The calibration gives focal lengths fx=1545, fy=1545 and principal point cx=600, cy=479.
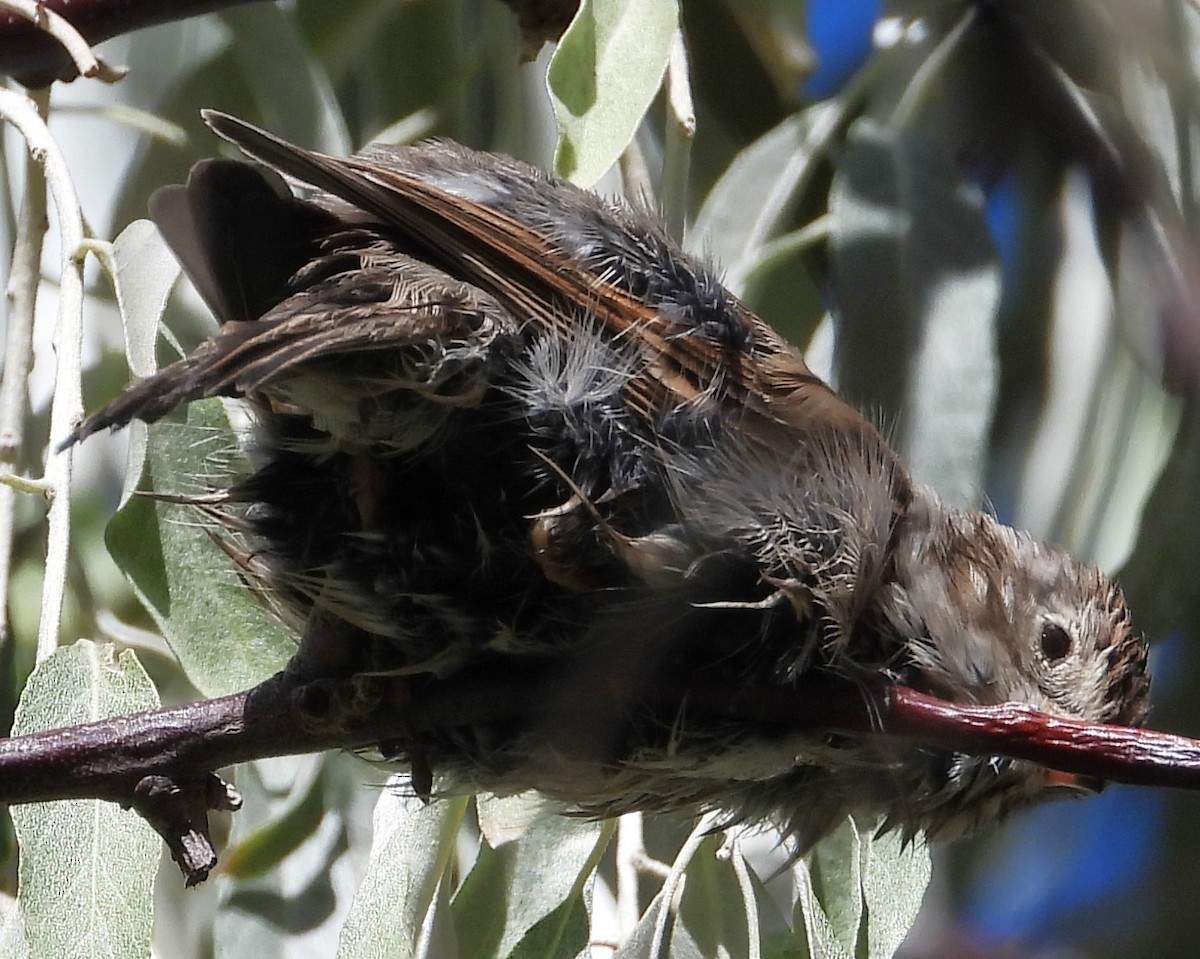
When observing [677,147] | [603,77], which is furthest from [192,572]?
[677,147]

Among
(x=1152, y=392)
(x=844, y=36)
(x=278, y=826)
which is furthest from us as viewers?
(x=844, y=36)

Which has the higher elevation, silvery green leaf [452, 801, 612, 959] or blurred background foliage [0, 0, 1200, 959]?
blurred background foliage [0, 0, 1200, 959]

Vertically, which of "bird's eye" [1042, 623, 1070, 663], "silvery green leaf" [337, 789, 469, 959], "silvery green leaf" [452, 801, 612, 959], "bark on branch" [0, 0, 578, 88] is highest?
"bark on branch" [0, 0, 578, 88]

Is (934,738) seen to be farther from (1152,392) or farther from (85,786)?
(1152,392)

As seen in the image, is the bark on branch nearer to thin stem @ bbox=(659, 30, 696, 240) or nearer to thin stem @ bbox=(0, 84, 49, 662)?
thin stem @ bbox=(0, 84, 49, 662)

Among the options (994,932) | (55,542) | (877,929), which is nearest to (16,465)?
(55,542)

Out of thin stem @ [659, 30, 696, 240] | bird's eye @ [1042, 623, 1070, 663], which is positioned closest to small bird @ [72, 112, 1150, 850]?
bird's eye @ [1042, 623, 1070, 663]

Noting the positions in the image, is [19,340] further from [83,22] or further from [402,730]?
[402,730]

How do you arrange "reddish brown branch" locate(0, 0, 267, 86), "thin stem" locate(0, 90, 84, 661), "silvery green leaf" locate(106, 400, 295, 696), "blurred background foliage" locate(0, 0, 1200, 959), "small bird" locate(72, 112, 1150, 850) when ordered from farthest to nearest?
"blurred background foliage" locate(0, 0, 1200, 959) → "reddish brown branch" locate(0, 0, 267, 86) → "silvery green leaf" locate(106, 400, 295, 696) → "thin stem" locate(0, 90, 84, 661) → "small bird" locate(72, 112, 1150, 850)
